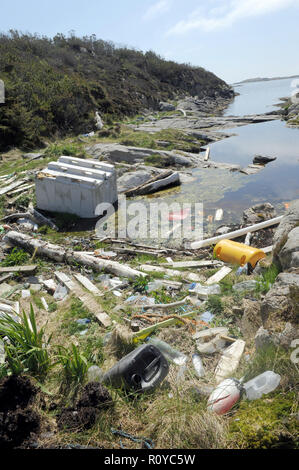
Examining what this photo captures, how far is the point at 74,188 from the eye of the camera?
27.7ft

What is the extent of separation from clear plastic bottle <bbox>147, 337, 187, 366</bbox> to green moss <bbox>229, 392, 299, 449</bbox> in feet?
3.03

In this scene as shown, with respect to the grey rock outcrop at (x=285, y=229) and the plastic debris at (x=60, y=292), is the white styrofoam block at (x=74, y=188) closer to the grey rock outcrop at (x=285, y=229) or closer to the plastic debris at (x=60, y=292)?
A: the plastic debris at (x=60, y=292)

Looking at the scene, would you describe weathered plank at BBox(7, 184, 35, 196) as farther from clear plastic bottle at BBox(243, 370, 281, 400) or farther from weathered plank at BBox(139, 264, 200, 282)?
clear plastic bottle at BBox(243, 370, 281, 400)

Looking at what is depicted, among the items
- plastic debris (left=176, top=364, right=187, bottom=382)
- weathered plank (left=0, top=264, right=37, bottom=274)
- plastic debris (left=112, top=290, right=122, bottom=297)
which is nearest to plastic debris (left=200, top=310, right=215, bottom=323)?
plastic debris (left=176, top=364, right=187, bottom=382)

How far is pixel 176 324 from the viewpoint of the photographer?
4.23 m

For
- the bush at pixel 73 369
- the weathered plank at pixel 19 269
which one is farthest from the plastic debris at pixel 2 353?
the weathered plank at pixel 19 269

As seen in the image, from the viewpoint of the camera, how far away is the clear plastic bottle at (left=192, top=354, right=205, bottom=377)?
335 centimetres

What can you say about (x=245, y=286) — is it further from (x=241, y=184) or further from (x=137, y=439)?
(x=241, y=184)

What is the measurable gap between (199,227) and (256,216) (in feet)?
5.04

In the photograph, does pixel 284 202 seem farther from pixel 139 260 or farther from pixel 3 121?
pixel 3 121

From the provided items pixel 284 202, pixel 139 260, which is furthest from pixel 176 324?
pixel 284 202

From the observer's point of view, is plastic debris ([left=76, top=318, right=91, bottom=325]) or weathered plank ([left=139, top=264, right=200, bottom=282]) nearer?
plastic debris ([left=76, top=318, right=91, bottom=325])

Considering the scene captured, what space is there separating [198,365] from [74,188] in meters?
6.14
